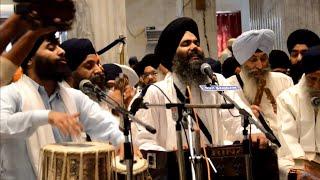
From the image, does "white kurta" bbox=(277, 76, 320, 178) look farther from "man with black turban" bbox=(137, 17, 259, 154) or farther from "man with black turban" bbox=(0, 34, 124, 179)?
"man with black turban" bbox=(0, 34, 124, 179)

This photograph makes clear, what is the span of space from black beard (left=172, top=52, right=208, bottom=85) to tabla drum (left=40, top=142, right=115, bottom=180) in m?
1.65

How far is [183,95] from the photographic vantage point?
5.23 m

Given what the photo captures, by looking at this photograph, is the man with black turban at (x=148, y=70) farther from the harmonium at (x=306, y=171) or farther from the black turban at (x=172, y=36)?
the harmonium at (x=306, y=171)

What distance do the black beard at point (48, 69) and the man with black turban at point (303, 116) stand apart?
227 centimetres

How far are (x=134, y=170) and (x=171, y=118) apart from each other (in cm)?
127

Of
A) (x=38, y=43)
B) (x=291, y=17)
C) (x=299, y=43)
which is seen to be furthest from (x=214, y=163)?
(x=291, y=17)

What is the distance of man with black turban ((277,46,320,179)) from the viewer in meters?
5.57

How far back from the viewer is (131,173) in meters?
3.64

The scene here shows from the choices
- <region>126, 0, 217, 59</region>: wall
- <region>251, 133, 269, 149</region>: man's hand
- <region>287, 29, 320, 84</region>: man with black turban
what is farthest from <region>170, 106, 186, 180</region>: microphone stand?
<region>126, 0, 217, 59</region>: wall

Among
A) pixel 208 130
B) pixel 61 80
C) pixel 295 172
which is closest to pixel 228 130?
pixel 208 130

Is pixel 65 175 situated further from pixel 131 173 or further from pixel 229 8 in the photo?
pixel 229 8

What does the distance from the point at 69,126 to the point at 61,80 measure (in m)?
1.05

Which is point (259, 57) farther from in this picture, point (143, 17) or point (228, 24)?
point (228, 24)

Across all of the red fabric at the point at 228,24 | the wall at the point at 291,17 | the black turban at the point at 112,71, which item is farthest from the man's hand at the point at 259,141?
the red fabric at the point at 228,24
